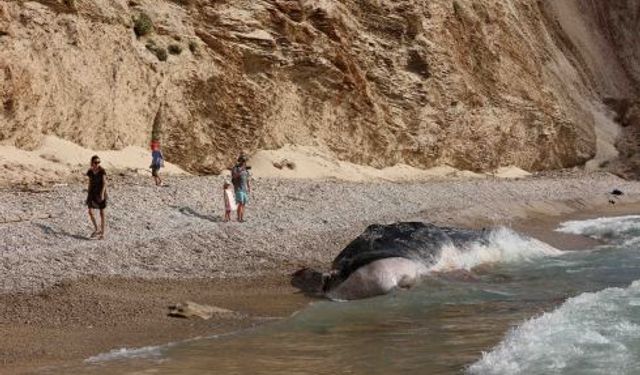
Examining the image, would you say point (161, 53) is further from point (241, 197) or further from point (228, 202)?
point (228, 202)

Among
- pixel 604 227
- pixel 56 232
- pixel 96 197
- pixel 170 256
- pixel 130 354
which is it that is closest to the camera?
pixel 130 354

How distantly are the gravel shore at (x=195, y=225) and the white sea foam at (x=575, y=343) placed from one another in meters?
5.08

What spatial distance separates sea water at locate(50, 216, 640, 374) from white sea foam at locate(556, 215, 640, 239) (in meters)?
6.03

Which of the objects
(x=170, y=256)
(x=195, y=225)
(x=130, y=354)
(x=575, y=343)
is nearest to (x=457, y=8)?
(x=195, y=225)

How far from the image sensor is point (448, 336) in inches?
330

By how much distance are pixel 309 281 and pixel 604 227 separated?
36.6 ft

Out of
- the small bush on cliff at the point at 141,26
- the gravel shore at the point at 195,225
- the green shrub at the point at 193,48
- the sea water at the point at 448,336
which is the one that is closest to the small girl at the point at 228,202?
the gravel shore at the point at 195,225

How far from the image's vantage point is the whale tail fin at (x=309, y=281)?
11.3 metres

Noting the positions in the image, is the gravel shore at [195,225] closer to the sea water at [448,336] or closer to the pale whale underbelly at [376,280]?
the pale whale underbelly at [376,280]

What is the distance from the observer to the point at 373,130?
28078mm

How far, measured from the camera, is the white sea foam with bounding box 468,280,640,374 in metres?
6.97

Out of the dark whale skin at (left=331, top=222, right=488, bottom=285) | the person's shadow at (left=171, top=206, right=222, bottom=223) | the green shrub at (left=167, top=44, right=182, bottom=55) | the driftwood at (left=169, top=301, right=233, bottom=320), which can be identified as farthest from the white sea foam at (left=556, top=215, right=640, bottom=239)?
the green shrub at (left=167, top=44, right=182, bottom=55)

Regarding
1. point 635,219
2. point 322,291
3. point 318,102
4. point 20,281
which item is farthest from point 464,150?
point 20,281

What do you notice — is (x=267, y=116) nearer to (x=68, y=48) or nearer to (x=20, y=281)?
(x=68, y=48)
